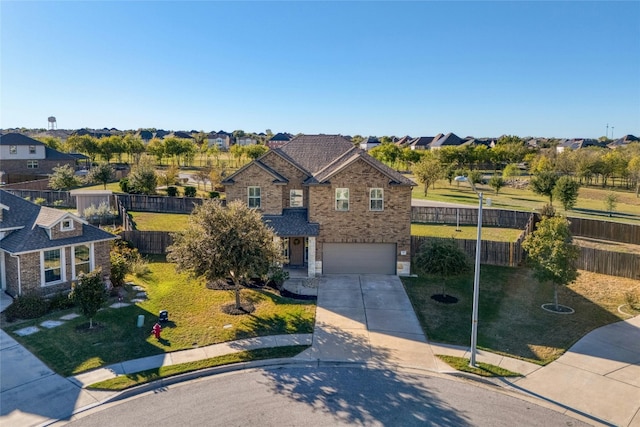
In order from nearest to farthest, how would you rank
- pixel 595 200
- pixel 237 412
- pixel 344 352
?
1. pixel 237 412
2. pixel 344 352
3. pixel 595 200

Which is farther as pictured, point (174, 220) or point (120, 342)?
point (174, 220)

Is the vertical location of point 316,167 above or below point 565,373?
above

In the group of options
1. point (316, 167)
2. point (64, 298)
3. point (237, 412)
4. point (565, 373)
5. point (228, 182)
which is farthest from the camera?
point (316, 167)

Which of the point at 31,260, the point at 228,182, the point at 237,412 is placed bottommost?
the point at 237,412

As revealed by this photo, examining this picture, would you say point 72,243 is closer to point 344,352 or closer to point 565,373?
point 344,352

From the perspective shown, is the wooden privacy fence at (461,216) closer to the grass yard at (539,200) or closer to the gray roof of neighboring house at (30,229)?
the grass yard at (539,200)

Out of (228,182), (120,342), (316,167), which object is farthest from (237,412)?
(316,167)

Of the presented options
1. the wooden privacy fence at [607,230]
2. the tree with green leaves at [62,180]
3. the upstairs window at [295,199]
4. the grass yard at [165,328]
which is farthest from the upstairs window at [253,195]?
the tree with green leaves at [62,180]
